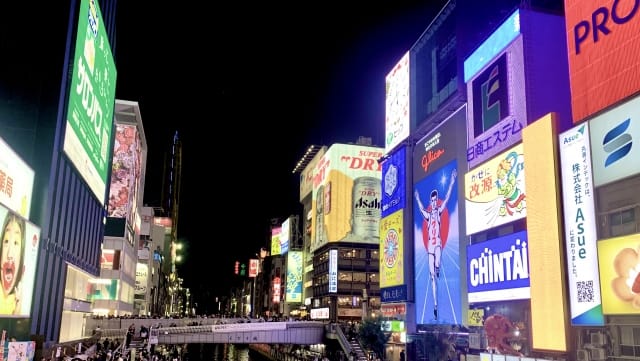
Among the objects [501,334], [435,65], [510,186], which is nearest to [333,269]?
[435,65]

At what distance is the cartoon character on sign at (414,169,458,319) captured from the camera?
44.0 meters

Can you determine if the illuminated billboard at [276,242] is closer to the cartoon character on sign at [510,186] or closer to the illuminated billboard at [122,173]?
the illuminated billboard at [122,173]

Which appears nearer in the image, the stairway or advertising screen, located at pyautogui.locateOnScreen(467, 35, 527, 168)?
advertising screen, located at pyautogui.locateOnScreen(467, 35, 527, 168)

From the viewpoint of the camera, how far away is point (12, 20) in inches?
1123

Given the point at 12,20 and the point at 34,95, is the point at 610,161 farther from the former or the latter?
the point at 12,20

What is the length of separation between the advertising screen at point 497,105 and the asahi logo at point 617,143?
31.7ft

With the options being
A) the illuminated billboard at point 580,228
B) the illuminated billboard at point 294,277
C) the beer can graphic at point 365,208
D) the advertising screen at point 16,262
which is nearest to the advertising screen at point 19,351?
the advertising screen at point 16,262

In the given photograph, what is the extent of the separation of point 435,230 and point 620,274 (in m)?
26.3

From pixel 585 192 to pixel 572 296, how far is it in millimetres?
4287

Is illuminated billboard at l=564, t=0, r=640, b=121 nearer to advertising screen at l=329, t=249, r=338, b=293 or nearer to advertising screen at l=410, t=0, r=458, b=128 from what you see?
advertising screen at l=410, t=0, r=458, b=128

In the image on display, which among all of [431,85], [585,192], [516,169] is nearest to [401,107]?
[431,85]

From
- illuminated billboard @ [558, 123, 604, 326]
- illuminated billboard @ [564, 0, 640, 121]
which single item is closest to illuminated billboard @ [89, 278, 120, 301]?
illuminated billboard @ [558, 123, 604, 326]

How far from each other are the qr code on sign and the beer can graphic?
6941 cm

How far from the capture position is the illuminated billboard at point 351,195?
90812mm
